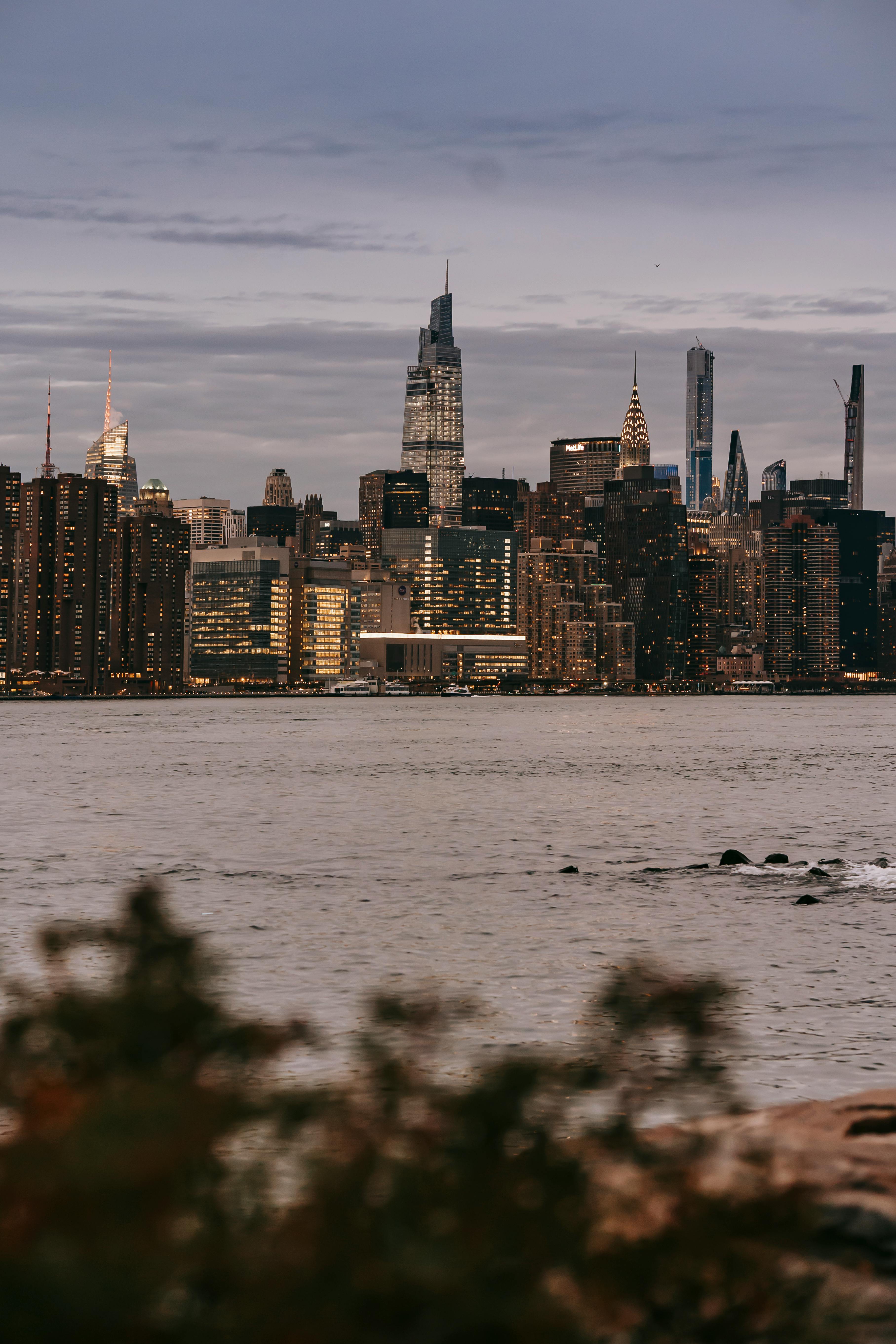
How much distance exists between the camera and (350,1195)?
13.8 ft

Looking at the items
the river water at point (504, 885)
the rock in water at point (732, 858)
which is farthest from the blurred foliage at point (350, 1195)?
the rock in water at point (732, 858)

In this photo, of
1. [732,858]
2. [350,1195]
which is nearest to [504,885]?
[732,858]

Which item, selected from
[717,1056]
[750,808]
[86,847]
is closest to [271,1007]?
[717,1056]

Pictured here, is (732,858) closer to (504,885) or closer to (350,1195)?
(504,885)

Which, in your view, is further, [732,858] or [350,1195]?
[732,858]

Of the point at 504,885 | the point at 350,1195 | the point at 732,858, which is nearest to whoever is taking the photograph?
the point at 350,1195

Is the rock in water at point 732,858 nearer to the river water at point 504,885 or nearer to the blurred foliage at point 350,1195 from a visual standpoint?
the river water at point 504,885

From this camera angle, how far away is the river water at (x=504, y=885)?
2119 cm

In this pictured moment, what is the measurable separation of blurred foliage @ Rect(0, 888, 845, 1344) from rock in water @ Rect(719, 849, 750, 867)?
38.2 metres

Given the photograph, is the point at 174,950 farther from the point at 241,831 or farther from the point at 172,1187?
the point at 241,831

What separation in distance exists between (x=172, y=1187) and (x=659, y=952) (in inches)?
920

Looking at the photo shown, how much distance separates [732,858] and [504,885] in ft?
28.4

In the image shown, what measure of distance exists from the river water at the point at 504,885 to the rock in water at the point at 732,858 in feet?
1.68

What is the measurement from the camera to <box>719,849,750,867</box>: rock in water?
1689 inches
